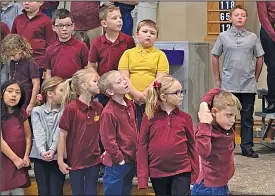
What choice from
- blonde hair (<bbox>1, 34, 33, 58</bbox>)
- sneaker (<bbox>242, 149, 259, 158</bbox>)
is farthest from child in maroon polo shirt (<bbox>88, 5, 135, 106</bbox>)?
sneaker (<bbox>242, 149, 259, 158</bbox>)

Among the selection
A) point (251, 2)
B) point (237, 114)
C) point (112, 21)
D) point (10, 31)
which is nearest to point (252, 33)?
point (251, 2)

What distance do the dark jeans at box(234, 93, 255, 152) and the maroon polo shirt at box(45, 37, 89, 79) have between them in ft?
1.93

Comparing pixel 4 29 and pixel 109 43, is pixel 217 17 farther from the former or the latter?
pixel 4 29

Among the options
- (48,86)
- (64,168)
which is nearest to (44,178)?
(64,168)

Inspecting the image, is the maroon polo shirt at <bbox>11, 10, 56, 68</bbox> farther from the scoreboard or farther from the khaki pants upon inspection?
the scoreboard

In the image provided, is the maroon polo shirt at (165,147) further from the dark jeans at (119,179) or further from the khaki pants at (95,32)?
the khaki pants at (95,32)

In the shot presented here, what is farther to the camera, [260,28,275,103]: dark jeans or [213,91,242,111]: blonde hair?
[260,28,275,103]: dark jeans

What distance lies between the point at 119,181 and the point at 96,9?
24.8 inches

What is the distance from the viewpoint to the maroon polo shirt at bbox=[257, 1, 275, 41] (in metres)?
2.30

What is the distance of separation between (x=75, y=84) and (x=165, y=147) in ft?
1.28

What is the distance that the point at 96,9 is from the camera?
2.38m

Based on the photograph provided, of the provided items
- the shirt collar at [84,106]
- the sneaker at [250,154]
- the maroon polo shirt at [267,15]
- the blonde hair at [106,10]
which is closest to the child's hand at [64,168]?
the shirt collar at [84,106]

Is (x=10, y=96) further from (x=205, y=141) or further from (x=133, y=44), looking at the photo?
(x=205, y=141)

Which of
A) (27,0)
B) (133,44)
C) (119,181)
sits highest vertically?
(27,0)
